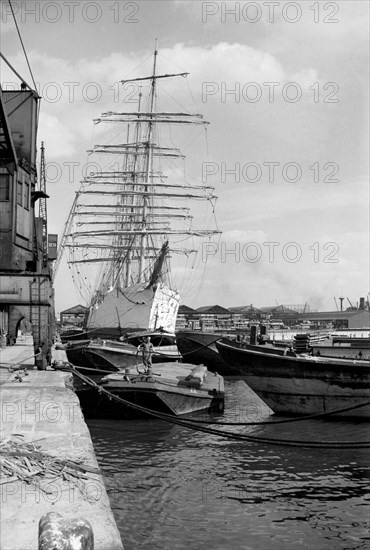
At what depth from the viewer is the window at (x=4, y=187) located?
23577mm

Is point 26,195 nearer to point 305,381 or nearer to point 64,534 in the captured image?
point 305,381

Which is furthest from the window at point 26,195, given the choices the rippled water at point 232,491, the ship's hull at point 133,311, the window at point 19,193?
the ship's hull at point 133,311

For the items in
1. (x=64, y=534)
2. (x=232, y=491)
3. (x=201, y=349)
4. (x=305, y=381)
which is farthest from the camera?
(x=201, y=349)

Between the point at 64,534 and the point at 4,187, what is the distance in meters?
22.3

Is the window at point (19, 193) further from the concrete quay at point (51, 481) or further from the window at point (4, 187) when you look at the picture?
the concrete quay at point (51, 481)

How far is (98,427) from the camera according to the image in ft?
57.7

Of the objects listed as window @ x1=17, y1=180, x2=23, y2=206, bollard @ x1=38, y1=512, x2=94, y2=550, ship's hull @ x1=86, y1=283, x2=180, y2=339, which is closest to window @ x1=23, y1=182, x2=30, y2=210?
window @ x1=17, y1=180, x2=23, y2=206

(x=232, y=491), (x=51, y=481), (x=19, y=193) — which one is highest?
(x=19, y=193)

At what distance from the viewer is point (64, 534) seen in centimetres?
304

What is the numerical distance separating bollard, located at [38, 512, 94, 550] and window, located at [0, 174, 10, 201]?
22.0 meters

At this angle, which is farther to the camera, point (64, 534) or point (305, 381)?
point (305, 381)

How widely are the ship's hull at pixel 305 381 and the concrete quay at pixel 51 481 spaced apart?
9.49 metres

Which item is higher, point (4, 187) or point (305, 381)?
point (4, 187)

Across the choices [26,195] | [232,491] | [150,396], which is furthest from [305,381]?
[26,195]
